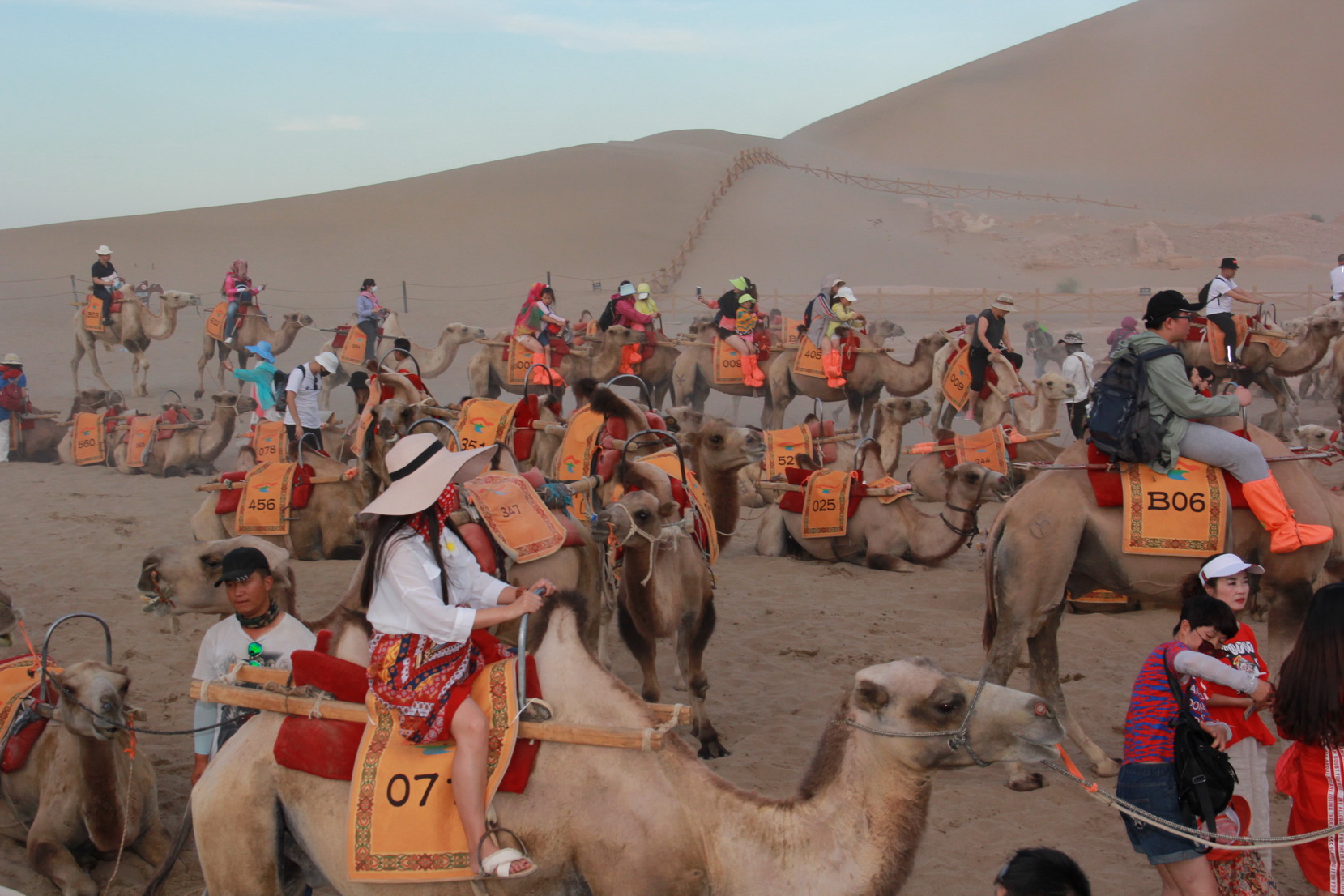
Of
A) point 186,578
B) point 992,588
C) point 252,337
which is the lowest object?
point 992,588

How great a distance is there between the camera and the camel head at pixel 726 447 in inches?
313

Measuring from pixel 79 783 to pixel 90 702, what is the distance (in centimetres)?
48

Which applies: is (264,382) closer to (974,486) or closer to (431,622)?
(974,486)

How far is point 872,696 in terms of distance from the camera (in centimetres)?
338

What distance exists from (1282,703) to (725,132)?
9736 centimetres

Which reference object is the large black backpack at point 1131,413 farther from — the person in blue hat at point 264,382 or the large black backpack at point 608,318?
the large black backpack at point 608,318

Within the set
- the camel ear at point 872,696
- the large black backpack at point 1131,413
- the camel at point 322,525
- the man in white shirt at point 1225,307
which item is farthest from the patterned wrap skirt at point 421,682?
the man in white shirt at point 1225,307

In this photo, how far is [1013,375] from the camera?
47.4 ft

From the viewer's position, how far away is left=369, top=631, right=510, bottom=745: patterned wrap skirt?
134 inches

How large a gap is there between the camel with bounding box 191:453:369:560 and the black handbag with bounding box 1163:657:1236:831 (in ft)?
26.4

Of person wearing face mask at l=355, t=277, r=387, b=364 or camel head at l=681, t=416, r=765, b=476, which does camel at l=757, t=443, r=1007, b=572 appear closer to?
camel head at l=681, t=416, r=765, b=476

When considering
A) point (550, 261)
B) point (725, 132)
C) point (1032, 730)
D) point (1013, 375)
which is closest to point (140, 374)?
point (1013, 375)

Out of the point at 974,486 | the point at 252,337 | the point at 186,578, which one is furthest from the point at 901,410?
the point at 252,337

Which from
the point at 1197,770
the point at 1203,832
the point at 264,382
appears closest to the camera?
the point at 1203,832
